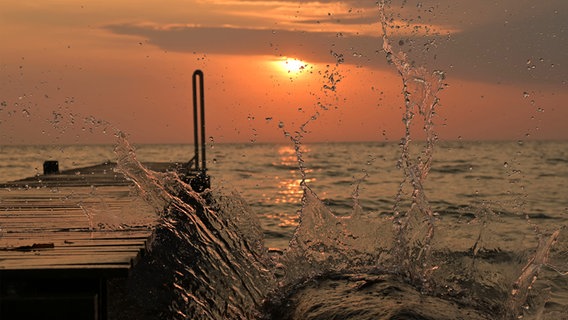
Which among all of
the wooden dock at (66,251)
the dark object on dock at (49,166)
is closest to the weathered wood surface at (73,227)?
the wooden dock at (66,251)

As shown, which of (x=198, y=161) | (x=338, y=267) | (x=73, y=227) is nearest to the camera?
(x=73, y=227)

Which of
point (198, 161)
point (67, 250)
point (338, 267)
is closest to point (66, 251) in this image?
point (67, 250)

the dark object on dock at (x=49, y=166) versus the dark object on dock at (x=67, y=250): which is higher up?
the dark object on dock at (x=67, y=250)

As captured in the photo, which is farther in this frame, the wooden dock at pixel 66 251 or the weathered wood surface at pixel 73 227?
the weathered wood surface at pixel 73 227

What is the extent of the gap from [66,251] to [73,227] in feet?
5.39

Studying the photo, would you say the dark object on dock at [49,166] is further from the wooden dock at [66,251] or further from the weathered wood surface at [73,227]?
the wooden dock at [66,251]

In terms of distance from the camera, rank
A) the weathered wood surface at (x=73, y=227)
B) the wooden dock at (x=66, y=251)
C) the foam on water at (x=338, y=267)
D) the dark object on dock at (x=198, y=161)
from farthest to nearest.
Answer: the dark object on dock at (x=198, y=161), the foam on water at (x=338, y=267), the weathered wood surface at (x=73, y=227), the wooden dock at (x=66, y=251)

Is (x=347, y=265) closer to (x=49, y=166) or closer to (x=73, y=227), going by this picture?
(x=73, y=227)

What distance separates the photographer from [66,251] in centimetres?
641

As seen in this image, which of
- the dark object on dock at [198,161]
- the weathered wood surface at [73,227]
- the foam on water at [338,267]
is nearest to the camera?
the weathered wood surface at [73,227]

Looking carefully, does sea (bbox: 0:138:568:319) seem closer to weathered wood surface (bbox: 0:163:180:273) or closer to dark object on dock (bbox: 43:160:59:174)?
weathered wood surface (bbox: 0:163:180:273)

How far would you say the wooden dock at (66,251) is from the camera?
18.4 ft

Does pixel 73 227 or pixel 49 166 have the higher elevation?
pixel 73 227

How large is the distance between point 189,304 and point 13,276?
189 cm
